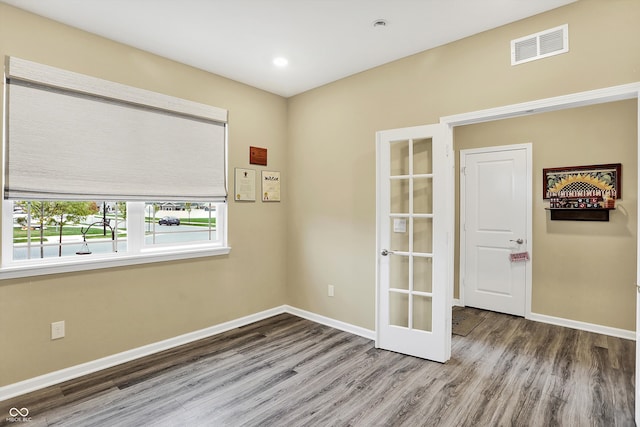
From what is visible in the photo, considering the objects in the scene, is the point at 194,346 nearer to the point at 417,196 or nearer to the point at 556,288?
the point at 417,196

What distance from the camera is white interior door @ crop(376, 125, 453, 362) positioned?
2896mm

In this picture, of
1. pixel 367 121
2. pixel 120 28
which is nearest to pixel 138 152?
pixel 120 28

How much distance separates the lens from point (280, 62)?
10.8ft

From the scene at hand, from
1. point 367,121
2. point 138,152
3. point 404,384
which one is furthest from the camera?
point 367,121

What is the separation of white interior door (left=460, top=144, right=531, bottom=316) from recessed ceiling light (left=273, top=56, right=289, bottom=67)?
2831 mm

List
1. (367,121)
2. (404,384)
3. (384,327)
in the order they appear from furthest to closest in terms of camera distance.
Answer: (367,121) < (384,327) < (404,384)

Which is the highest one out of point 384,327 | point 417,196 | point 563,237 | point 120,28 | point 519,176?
point 120,28

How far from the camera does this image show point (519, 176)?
13.9ft

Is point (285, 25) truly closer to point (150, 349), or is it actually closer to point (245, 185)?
point (245, 185)

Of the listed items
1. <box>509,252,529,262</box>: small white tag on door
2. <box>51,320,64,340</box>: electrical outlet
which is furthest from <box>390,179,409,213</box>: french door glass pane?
<box>51,320,64,340</box>: electrical outlet

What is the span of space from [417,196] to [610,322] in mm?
2697

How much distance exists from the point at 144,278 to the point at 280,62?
2466mm

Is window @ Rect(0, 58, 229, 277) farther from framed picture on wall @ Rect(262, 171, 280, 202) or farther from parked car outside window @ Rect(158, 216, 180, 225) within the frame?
framed picture on wall @ Rect(262, 171, 280, 202)

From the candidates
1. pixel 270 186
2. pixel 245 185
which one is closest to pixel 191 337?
pixel 245 185
